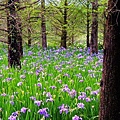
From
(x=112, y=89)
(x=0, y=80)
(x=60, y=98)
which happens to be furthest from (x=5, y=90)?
(x=112, y=89)

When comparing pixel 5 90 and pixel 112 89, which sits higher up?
pixel 112 89

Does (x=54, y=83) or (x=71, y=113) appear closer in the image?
(x=71, y=113)

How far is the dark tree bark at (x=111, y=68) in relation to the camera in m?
2.43

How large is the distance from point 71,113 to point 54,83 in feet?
4.56

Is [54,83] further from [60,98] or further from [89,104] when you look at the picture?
[89,104]

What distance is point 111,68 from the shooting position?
8.16 ft

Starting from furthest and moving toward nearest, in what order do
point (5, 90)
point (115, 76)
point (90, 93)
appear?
1. point (5, 90)
2. point (90, 93)
3. point (115, 76)

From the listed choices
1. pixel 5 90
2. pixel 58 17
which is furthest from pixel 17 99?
pixel 58 17

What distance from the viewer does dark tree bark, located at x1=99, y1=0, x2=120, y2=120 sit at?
95.6 inches

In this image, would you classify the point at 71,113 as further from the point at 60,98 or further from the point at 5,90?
the point at 5,90

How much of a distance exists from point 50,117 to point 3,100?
69 cm

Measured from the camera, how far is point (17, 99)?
132 inches

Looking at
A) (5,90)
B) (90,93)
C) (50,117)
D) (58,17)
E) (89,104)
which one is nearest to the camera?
→ (50,117)

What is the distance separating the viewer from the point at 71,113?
3.00 metres
